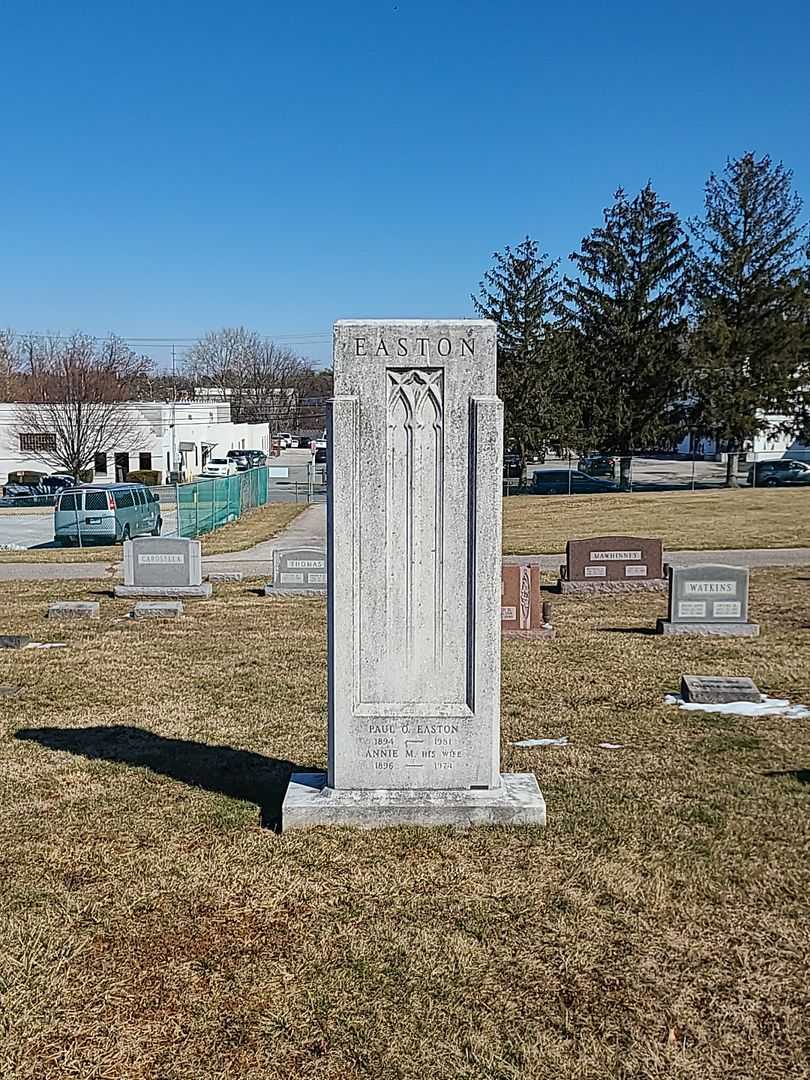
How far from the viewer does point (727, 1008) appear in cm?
393

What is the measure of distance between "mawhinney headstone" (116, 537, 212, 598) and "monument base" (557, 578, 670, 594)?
18.5ft

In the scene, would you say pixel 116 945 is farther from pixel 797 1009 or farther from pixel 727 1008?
pixel 797 1009

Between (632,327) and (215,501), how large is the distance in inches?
863

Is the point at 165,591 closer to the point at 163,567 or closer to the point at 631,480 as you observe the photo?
the point at 163,567

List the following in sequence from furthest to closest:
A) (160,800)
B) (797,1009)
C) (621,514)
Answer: (621,514)
(160,800)
(797,1009)

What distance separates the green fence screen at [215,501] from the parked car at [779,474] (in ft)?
71.8

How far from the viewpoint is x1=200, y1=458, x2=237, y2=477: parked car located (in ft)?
187

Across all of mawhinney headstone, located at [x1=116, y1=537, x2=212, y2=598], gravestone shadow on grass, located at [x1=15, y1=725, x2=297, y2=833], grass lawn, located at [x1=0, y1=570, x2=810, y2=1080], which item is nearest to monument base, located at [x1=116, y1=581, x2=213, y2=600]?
mawhinney headstone, located at [x1=116, y1=537, x2=212, y2=598]

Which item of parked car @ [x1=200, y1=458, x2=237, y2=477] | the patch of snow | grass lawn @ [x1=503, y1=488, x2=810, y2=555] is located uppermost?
parked car @ [x1=200, y1=458, x2=237, y2=477]

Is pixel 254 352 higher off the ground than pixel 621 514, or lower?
higher

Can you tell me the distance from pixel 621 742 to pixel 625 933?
10.3 feet

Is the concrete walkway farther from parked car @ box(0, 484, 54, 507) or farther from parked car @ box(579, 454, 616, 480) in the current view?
parked car @ box(579, 454, 616, 480)

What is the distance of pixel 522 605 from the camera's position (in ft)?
39.3

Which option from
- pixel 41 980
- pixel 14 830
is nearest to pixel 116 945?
pixel 41 980
